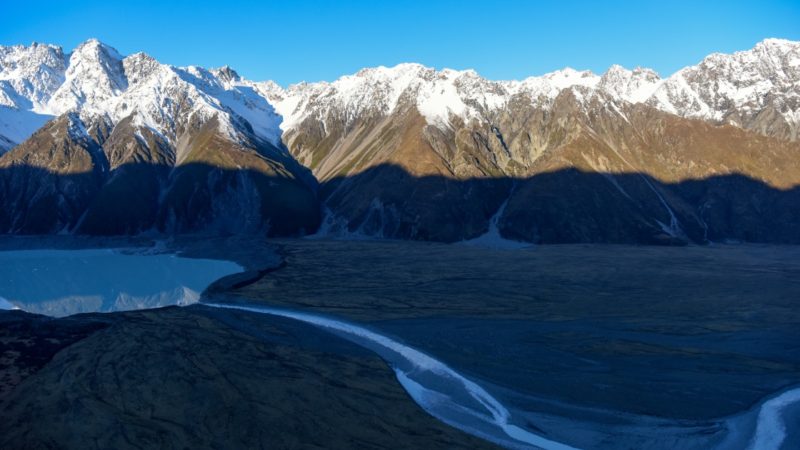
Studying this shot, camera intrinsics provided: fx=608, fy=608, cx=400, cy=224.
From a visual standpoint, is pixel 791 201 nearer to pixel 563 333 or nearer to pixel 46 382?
pixel 563 333

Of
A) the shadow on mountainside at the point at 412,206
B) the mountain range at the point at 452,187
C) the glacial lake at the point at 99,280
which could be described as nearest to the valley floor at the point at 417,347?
the glacial lake at the point at 99,280

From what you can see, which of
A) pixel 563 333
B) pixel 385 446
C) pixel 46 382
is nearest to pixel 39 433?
pixel 46 382

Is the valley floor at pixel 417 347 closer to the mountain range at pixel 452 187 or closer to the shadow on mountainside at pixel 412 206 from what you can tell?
the shadow on mountainside at pixel 412 206

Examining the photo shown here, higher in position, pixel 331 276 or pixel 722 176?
pixel 722 176

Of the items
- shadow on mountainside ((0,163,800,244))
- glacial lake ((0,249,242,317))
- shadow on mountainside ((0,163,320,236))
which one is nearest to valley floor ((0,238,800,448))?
glacial lake ((0,249,242,317))

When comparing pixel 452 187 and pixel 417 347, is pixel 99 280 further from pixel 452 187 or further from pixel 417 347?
pixel 452 187
